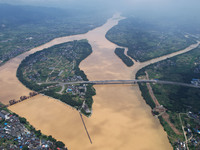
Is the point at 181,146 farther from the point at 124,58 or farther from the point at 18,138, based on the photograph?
the point at 124,58

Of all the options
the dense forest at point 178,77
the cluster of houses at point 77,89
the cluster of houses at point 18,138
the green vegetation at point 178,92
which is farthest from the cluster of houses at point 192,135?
the cluster of houses at point 77,89

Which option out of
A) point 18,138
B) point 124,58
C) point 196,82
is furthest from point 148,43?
point 18,138

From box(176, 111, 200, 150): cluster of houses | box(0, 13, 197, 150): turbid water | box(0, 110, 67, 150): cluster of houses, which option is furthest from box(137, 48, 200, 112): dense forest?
box(0, 110, 67, 150): cluster of houses

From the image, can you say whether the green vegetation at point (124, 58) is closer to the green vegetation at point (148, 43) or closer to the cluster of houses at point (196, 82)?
the green vegetation at point (148, 43)

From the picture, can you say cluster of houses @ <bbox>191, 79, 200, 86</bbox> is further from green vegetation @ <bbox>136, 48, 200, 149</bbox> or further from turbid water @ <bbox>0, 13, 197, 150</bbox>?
turbid water @ <bbox>0, 13, 197, 150</bbox>

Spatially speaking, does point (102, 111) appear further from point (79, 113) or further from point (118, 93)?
point (118, 93)
